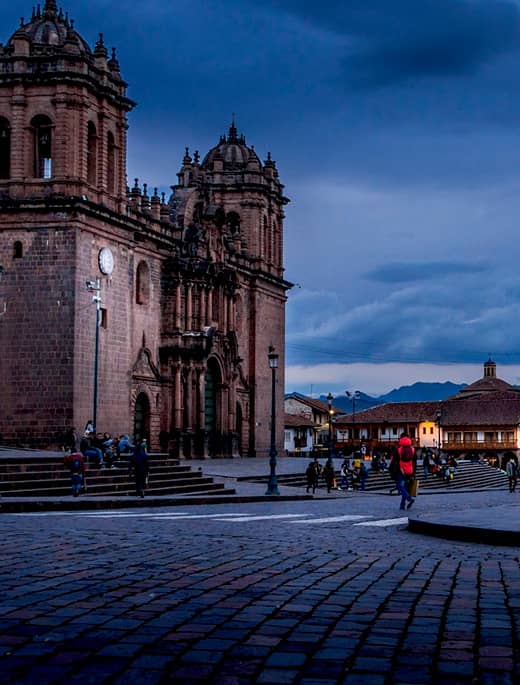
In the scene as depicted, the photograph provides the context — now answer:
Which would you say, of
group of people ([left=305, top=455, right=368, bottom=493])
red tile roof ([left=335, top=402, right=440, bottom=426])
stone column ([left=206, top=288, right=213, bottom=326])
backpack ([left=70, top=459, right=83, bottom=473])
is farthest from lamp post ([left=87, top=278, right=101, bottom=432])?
red tile roof ([left=335, top=402, right=440, bottom=426])

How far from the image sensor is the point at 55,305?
131 ft

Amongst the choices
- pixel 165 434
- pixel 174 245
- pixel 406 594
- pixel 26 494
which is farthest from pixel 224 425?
pixel 406 594

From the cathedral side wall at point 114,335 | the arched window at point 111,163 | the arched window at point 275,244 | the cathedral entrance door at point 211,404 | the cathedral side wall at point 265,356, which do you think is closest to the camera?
the cathedral side wall at point 114,335

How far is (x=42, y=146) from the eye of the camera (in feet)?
136

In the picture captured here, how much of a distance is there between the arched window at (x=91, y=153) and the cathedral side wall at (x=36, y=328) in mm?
3107

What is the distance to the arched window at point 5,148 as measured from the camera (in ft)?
136

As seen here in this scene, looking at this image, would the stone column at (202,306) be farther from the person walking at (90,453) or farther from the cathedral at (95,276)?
the person walking at (90,453)

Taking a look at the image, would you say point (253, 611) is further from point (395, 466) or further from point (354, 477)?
point (354, 477)

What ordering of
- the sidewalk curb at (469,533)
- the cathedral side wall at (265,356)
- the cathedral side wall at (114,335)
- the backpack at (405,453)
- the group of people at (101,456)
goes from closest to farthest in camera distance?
1. the sidewalk curb at (469,533)
2. the backpack at (405,453)
3. the group of people at (101,456)
4. the cathedral side wall at (114,335)
5. the cathedral side wall at (265,356)

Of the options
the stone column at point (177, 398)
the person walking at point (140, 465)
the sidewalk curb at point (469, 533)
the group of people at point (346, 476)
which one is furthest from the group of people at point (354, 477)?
the sidewalk curb at point (469, 533)

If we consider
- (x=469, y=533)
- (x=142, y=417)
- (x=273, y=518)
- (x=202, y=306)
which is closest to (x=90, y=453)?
(x=273, y=518)

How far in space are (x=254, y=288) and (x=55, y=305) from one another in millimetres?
20113

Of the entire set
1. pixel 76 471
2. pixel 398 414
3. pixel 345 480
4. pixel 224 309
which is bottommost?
pixel 345 480

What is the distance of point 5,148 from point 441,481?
926 inches
